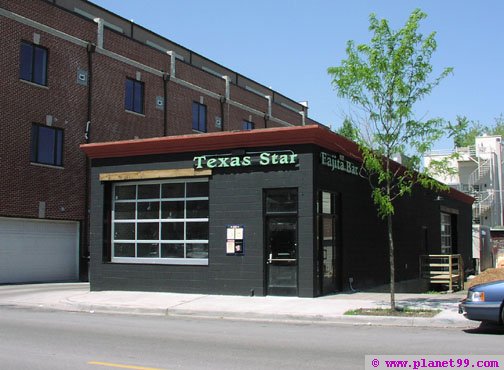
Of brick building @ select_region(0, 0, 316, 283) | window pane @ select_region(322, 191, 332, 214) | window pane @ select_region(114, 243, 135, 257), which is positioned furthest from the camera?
brick building @ select_region(0, 0, 316, 283)

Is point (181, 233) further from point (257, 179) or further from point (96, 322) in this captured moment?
point (96, 322)

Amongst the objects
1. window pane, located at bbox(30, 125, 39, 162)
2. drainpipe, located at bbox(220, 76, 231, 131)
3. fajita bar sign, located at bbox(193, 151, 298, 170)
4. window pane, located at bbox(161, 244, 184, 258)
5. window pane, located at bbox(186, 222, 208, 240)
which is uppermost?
drainpipe, located at bbox(220, 76, 231, 131)

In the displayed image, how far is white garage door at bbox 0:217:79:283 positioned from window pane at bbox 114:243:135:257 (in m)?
7.52

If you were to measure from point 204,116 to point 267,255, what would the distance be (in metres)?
22.2

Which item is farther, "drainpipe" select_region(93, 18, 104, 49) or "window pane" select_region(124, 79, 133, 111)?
"window pane" select_region(124, 79, 133, 111)

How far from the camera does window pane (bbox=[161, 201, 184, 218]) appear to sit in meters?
18.7

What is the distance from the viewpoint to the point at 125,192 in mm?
20016

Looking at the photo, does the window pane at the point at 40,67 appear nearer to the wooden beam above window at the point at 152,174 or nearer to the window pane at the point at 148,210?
the wooden beam above window at the point at 152,174

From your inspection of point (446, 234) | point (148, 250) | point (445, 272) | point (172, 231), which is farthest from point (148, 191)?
point (446, 234)

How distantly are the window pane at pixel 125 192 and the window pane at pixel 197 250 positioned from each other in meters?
2.89

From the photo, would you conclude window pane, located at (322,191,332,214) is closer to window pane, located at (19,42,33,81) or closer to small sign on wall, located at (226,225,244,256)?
small sign on wall, located at (226,225,244,256)

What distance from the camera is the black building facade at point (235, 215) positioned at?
16.9 meters

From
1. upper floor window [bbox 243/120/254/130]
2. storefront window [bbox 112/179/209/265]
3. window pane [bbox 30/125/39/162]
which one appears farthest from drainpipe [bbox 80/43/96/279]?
upper floor window [bbox 243/120/254/130]

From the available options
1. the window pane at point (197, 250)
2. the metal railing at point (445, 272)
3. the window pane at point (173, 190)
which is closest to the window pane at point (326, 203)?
the window pane at point (197, 250)
